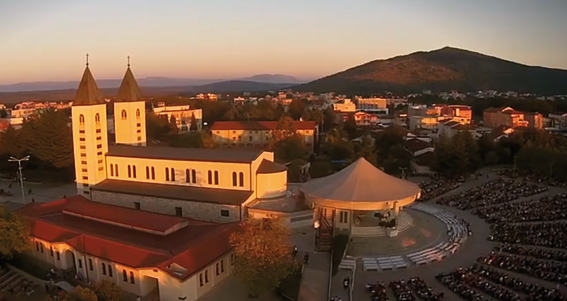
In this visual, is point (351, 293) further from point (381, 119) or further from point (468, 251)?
point (381, 119)

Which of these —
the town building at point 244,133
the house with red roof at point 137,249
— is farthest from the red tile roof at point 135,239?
the town building at point 244,133

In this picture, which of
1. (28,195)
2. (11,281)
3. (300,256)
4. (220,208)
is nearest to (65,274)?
(11,281)

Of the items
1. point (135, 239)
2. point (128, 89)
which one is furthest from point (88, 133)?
point (135, 239)

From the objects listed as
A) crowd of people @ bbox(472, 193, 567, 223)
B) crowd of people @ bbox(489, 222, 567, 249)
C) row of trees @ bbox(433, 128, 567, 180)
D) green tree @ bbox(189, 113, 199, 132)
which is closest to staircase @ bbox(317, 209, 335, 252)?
crowd of people @ bbox(489, 222, 567, 249)

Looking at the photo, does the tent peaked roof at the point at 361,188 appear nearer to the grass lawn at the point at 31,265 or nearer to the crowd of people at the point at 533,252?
the crowd of people at the point at 533,252

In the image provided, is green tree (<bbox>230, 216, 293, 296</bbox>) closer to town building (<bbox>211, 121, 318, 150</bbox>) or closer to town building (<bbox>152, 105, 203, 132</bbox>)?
town building (<bbox>211, 121, 318, 150</bbox>)

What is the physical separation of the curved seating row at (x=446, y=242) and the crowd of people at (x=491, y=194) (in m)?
2.65

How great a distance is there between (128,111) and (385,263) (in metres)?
23.5

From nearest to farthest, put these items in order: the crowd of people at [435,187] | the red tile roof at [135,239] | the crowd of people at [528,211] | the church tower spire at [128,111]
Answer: the red tile roof at [135,239] → the crowd of people at [528,211] → the church tower spire at [128,111] → the crowd of people at [435,187]

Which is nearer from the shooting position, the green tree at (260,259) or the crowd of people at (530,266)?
the green tree at (260,259)

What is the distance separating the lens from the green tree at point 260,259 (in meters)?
19.4

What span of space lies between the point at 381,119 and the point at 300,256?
7126 centimetres

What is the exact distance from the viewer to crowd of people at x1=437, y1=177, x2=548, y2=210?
112 ft

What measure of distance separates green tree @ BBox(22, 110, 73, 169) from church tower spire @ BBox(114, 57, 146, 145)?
10.7 metres
